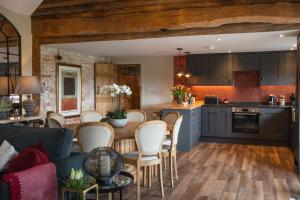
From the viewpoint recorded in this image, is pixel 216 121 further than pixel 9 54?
Yes

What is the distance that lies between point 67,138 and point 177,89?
187 inches

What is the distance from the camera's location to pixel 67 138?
3.09m

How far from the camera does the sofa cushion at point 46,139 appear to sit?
3.05m

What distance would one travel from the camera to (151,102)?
31.0ft

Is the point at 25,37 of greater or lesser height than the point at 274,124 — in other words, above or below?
above

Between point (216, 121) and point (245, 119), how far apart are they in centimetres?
71

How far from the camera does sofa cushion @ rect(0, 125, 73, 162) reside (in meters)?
3.05

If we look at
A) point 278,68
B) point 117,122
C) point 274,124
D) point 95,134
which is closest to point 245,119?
point 274,124

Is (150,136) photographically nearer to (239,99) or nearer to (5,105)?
(5,105)

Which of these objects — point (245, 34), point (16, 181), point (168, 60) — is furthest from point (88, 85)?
point (16, 181)

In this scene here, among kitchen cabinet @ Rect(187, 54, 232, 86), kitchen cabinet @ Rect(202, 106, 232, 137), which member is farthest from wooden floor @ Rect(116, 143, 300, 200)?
kitchen cabinet @ Rect(187, 54, 232, 86)

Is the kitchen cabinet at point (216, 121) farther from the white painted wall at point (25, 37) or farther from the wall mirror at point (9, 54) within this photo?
the wall mirror at point (9, 54)

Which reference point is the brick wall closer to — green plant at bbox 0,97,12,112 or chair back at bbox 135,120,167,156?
green plant at bbox 0,97,12,112

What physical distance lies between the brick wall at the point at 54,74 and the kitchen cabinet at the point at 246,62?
3.98 metres
